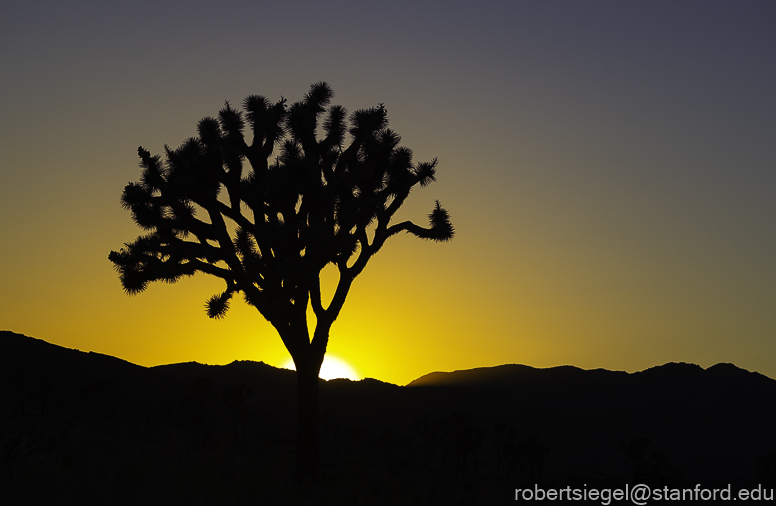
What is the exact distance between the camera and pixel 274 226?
11.7 m

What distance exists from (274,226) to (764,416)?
140 m

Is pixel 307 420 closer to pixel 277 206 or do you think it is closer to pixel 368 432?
pixel 277 206

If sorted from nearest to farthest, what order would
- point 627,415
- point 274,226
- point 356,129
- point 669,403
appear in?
1. point 274,226
2. point 356,129
3. point 627,415
4. point 669,403

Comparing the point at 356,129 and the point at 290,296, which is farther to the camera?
the point at 356,129

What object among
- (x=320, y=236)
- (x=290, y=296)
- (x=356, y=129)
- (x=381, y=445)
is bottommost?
(x=381, y=445)

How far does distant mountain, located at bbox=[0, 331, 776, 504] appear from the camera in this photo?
18.5 ft

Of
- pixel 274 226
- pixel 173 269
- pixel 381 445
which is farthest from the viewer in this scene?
pixel 381 445

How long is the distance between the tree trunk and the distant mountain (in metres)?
1.20

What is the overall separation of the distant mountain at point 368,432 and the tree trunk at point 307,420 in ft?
3.94

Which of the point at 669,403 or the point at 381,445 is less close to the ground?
the point at 669,403

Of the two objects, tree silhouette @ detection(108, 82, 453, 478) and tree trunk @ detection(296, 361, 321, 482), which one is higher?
tree silhouette @ detection(108, 82, 453, 478)

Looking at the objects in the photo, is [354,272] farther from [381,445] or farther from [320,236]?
[381,445]

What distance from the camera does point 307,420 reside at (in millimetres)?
12688

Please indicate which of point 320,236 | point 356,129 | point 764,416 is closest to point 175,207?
point 320,236
